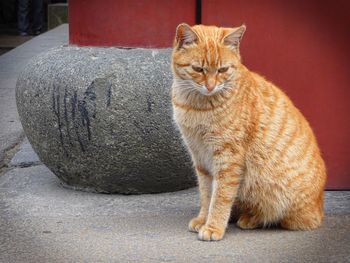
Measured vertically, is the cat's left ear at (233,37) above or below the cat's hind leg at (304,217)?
above

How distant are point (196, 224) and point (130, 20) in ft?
4.91

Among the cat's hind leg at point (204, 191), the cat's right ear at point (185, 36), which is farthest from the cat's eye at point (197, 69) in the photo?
the cat's hind leg at point (204, 191)

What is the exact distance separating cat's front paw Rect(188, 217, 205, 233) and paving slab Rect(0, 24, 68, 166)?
230 cm

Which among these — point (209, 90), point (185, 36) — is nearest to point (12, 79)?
point (185, 36)

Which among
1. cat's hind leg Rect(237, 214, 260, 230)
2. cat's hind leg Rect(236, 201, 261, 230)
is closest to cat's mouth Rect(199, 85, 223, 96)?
cat's hind leg Rect(236, 201, 261, 230)

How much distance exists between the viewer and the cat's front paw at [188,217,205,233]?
14.4ft

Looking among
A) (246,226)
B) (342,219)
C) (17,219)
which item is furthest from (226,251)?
(17,219)

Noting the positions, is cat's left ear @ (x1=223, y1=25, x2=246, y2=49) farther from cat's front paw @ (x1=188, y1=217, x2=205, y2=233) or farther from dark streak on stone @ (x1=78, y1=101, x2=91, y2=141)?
dark streak on stone @ (x1=78, y1=101, x2=91, y2=141)

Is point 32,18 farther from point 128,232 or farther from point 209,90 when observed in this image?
point 209,90

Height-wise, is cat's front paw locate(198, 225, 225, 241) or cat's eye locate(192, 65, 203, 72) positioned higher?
cat's eye locate(192, 65, 203, 72)

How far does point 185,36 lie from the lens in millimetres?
4070

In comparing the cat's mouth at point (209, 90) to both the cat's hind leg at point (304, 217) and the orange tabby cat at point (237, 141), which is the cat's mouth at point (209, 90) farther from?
the cat's hind leg at point (304, 217)

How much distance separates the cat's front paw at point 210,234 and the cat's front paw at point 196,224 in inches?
4.8

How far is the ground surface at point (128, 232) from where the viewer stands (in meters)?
4.07
